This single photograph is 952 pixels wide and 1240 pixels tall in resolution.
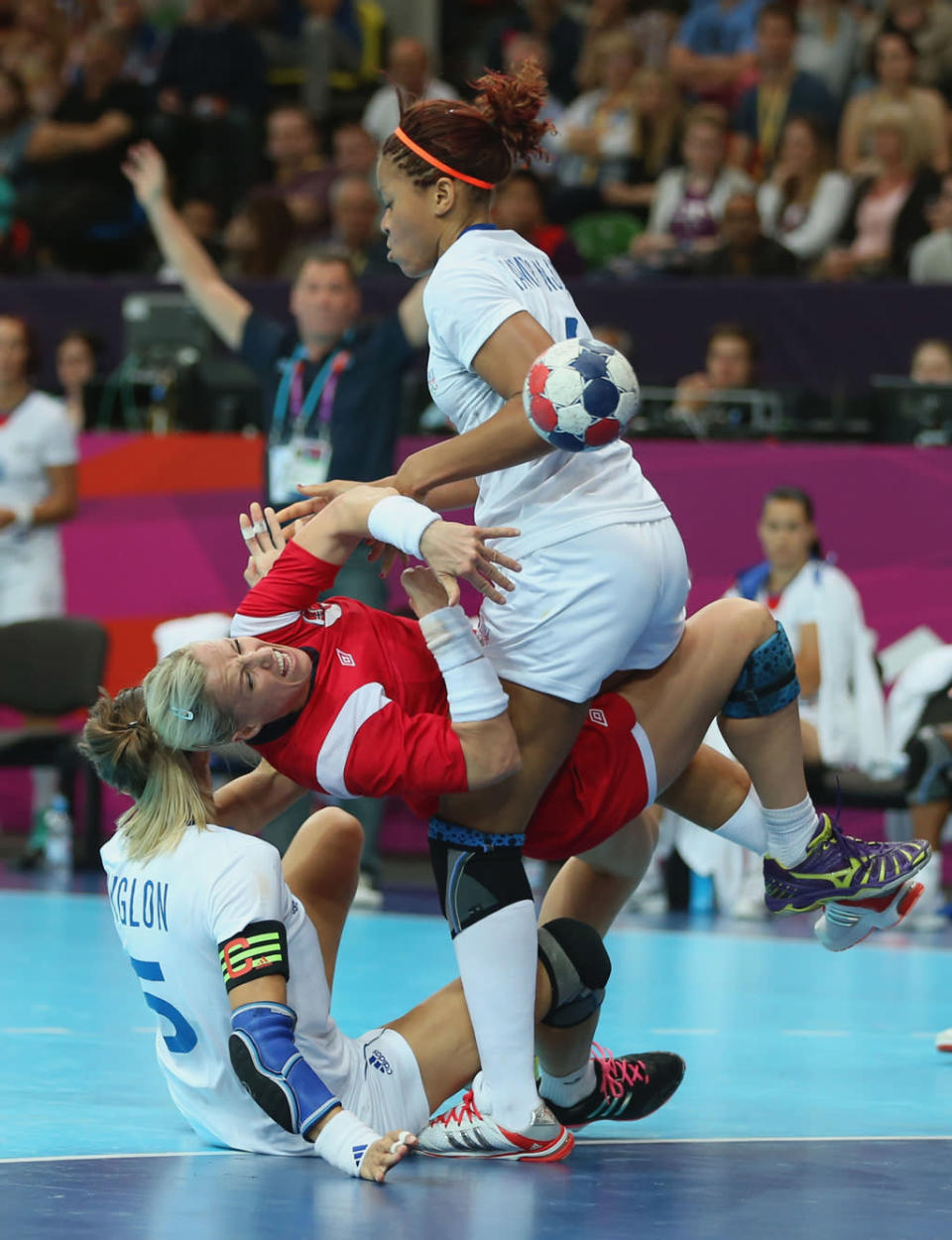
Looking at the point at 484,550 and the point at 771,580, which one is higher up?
the point at 484,550

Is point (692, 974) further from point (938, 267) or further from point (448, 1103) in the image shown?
point (938, 267)

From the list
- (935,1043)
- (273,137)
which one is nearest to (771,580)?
(935,1043)

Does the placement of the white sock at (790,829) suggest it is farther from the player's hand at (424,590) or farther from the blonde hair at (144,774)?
the blonde hair at (144,774)

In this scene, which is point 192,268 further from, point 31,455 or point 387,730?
point 387,730

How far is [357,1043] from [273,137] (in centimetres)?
940

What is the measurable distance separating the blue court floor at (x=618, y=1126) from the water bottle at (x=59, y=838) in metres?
1.57

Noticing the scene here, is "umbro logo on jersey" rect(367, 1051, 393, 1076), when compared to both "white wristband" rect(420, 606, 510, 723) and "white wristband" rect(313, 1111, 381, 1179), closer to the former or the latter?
"white wristband" rect(313, 1111, 381, 1179)

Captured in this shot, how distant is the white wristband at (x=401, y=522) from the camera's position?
384cm

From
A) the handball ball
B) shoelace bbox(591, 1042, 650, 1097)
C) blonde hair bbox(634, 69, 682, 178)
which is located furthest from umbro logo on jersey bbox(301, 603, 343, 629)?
blonde hair bbox(634, 69, 682, 178)

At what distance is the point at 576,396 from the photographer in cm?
375

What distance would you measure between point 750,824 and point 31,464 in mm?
5314

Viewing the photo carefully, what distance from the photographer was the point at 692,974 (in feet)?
21.1

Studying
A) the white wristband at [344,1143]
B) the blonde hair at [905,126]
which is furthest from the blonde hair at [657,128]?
the white wristband at [344,1143]

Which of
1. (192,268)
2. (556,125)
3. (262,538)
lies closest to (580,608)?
(262,538)
